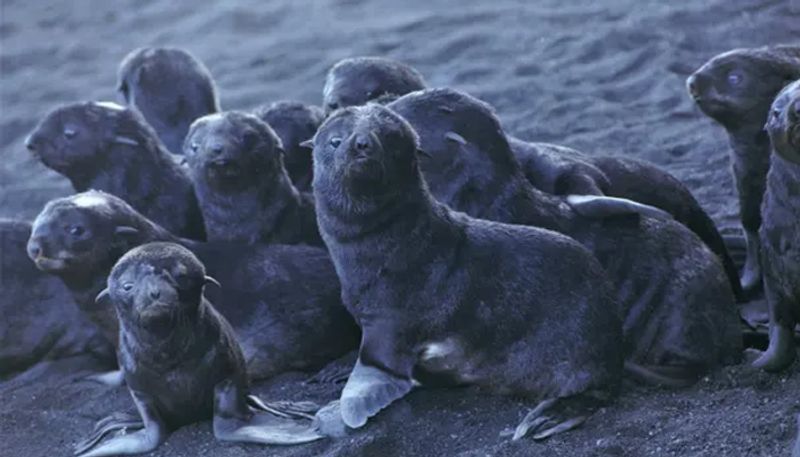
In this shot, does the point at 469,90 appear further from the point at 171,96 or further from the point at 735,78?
the point at 735,78

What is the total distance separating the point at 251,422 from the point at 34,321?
5.70ft

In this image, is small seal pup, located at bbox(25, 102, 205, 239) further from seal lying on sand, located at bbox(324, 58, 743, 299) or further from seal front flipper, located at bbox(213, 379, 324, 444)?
seal front flipper, located at bbox(213, 379, 324, 444)

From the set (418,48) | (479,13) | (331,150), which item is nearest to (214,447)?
(331,150)

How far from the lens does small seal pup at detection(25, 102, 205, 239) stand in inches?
293

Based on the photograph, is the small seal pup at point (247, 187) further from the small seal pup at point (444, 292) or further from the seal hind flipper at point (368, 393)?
the seal hind flipper at point (368, 393)

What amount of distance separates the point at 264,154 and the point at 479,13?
5.31 meters

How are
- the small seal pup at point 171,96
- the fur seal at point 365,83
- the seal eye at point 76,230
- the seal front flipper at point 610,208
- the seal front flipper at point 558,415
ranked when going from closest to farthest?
the seal front flipper at point 558,415 < the seal front flipper at point 610,208 < the seal eye at point 76,230 < the fur seal at point 365,83 < the small seal pup at point 171,96

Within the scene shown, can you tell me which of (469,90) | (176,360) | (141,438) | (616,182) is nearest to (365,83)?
(616,182)

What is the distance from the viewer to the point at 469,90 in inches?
410

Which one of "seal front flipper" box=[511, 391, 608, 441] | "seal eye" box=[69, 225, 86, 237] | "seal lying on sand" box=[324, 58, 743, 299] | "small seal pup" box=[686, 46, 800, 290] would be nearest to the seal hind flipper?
"seal front flipper" box=[511, 391, 608, 441]

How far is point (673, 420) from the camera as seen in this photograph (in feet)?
17.5

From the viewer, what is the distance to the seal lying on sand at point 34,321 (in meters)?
7.07

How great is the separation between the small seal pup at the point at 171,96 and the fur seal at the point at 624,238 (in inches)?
93.1

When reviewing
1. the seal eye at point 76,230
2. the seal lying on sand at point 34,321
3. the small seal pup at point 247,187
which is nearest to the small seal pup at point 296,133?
the small seal pup at point 247,187
